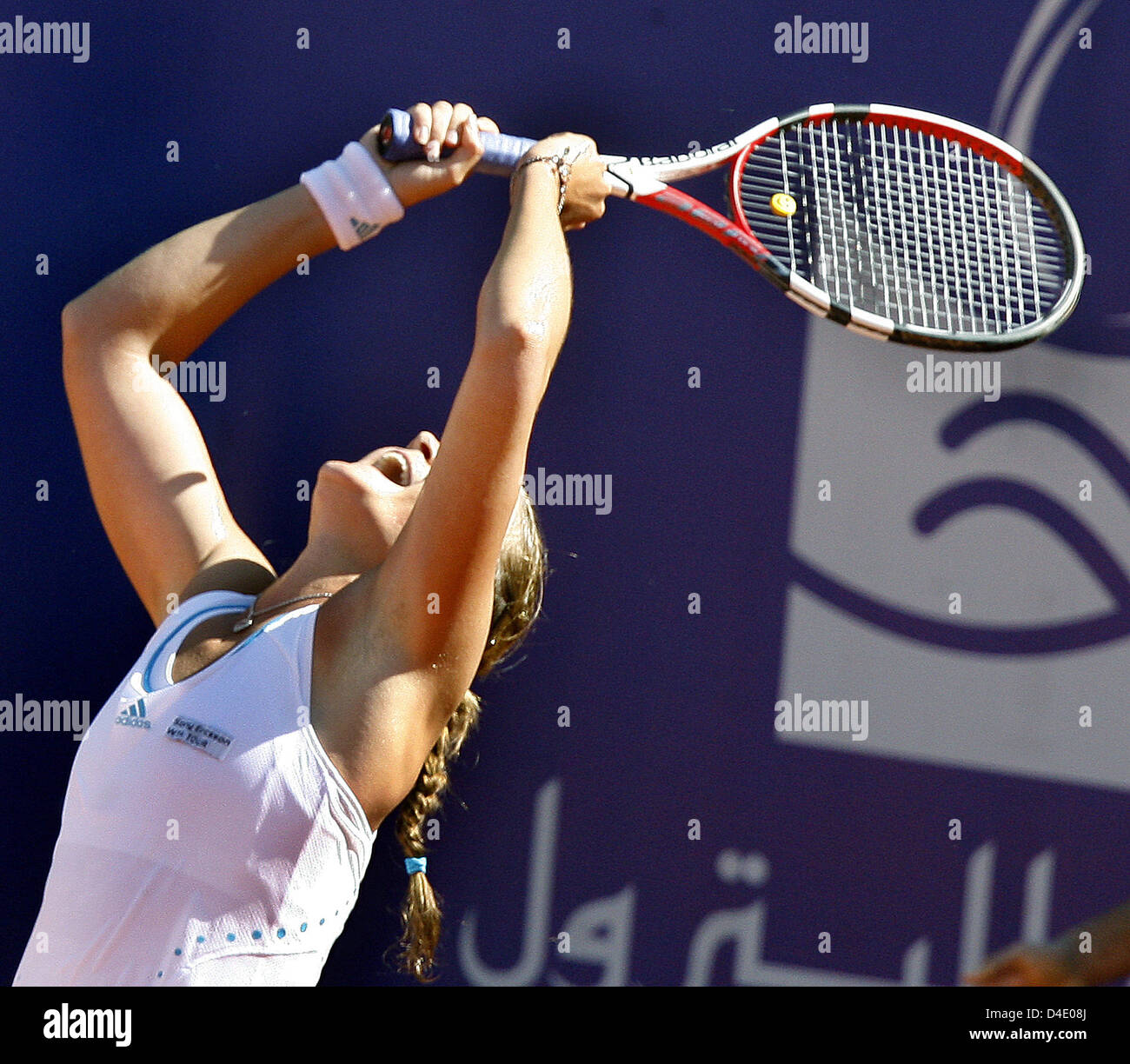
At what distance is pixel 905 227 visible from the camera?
2143mm

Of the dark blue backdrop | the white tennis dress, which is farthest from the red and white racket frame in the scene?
the white tennis dress

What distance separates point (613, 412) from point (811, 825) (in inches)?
33.2

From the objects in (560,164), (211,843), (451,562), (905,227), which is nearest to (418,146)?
(560,164)

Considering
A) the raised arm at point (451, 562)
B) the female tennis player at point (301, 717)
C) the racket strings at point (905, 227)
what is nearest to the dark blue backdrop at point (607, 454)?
the racket strings at point (905, 227)

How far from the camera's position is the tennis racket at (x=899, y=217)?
206 cm

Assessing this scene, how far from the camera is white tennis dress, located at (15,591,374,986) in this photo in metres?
1.57

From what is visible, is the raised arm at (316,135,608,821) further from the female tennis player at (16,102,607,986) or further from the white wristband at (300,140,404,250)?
the white wristband at (300,140,404,250)

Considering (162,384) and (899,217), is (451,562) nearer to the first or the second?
(162,384)

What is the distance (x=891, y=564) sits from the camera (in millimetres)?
2426

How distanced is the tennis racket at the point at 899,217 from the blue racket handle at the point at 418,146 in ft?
0.46

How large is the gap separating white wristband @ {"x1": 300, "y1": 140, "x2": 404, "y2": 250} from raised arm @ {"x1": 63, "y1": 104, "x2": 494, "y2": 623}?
0.08m

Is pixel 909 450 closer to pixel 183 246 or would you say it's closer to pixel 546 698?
pixel 546 698

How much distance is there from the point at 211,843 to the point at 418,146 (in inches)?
39.4

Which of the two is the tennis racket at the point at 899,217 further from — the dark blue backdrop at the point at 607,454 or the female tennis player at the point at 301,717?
the female tennis player at the point at 301,717
